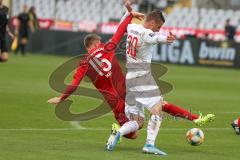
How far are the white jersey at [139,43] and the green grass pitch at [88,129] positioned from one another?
1.36m

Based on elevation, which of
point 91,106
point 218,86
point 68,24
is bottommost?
point 68,24

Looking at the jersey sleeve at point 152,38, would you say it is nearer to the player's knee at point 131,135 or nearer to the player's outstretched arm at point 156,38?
the player's outstretched arm at point 156,38

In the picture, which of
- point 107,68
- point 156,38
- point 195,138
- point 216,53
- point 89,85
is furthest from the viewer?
point 216,53

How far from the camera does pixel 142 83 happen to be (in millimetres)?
11602

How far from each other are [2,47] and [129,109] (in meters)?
11.7

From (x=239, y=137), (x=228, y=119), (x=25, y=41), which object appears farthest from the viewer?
(x=25, y=41)

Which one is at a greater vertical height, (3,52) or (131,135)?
(131,135)

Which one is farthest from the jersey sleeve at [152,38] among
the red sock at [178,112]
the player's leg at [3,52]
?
the player's leg at [3,52]

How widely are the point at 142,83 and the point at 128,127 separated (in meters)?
0.68

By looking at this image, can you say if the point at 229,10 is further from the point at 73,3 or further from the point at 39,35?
the point at 39,35

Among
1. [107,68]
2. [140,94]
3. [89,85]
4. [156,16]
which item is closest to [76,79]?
[107,68]

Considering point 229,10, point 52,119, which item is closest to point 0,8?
point 52,119

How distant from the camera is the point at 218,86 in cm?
2656

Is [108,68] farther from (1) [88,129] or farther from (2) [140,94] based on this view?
(1) [88,129]
